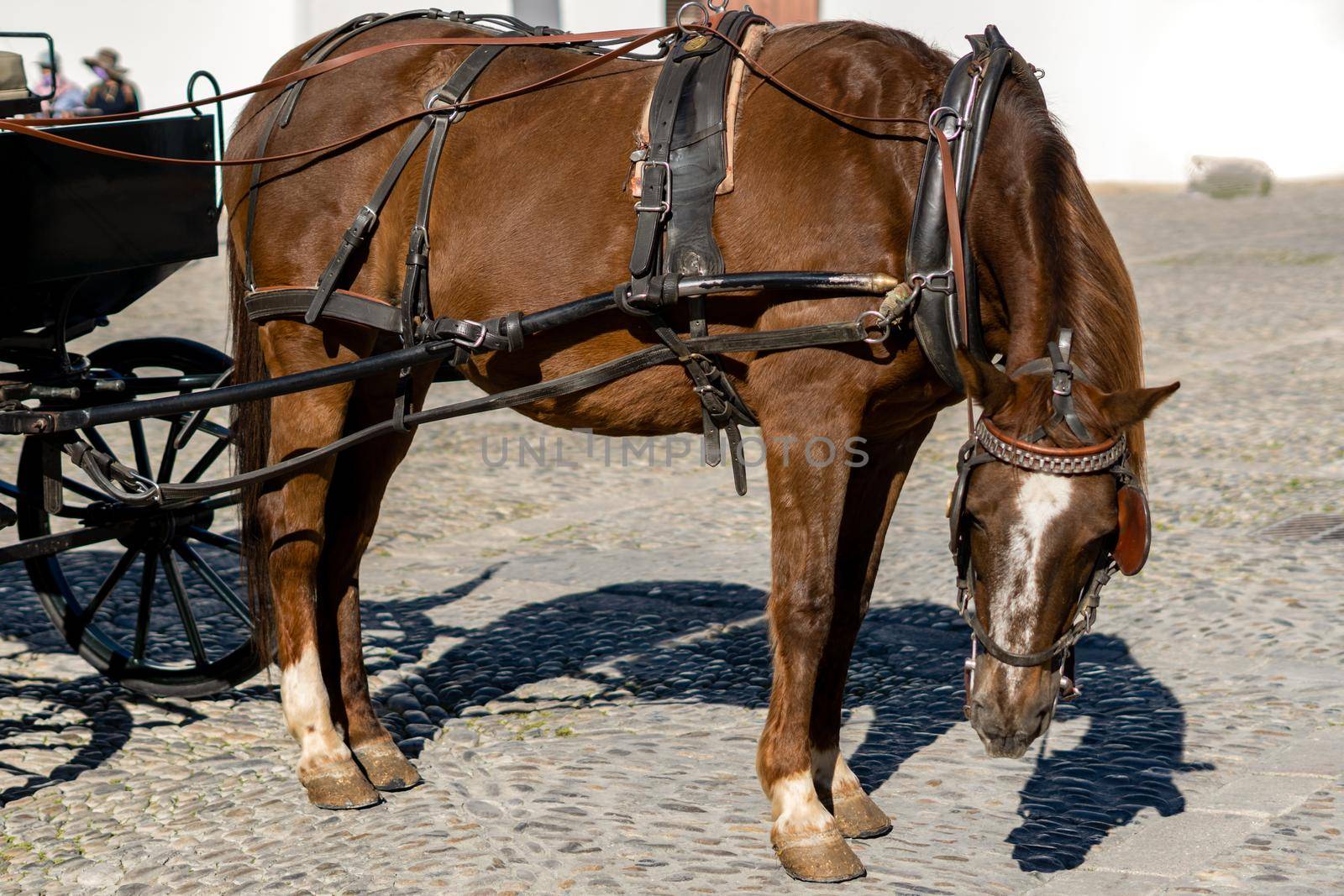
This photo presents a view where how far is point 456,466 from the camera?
7.58m

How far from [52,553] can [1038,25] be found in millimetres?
20141

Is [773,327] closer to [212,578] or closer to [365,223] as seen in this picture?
[365,223]

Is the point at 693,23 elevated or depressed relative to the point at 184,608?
elevated

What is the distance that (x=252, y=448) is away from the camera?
4156mm

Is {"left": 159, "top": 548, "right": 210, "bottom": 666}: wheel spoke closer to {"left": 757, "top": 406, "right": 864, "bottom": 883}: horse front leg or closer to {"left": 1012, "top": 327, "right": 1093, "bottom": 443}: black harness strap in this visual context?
{"left": 757, "top": 406, "right": 864, "bottom": 883}: horse front leg

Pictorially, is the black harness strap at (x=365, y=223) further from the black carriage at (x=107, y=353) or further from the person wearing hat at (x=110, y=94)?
the person wearing hat at (x=110, y=94)

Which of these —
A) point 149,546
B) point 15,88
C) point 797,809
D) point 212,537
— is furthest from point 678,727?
point 15,88

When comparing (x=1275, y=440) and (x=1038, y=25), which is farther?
(x=1038, y=25)

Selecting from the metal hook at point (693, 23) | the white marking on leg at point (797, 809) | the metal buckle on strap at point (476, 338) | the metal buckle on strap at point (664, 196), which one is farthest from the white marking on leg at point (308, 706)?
the metal hook at point (693, 23)

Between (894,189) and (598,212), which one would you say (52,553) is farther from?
(894,189)

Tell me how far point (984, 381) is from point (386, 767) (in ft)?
6.62

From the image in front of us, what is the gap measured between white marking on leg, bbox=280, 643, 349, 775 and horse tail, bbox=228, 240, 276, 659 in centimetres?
23

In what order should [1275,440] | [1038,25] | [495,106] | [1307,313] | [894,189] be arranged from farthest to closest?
[1038,25] < [1307,313] < [1275,440] < [495,106] < [894,189]

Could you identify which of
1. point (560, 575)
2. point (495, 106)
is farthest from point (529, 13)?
point (495, 106)
